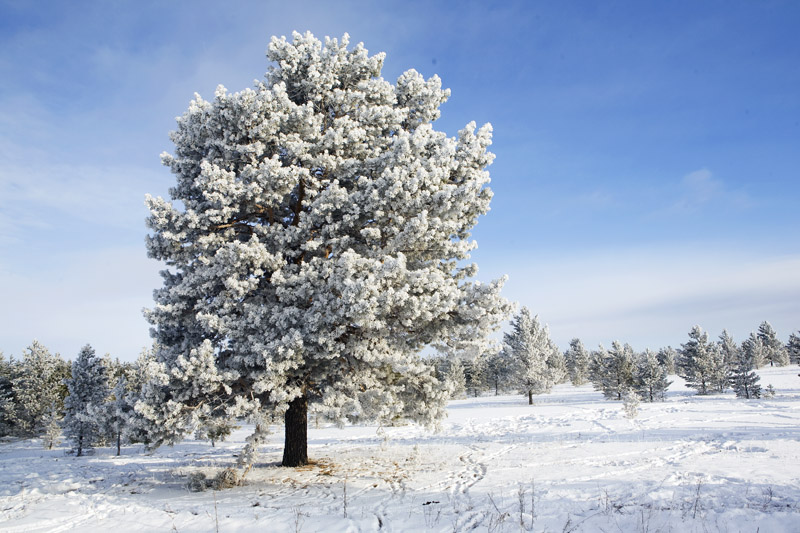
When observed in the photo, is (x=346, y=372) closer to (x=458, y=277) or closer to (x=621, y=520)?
(x=458, y=277)

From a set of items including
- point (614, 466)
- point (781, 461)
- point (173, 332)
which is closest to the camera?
point (781, 461)

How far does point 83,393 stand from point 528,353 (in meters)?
36.6

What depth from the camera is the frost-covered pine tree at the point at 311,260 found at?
9.34 meters

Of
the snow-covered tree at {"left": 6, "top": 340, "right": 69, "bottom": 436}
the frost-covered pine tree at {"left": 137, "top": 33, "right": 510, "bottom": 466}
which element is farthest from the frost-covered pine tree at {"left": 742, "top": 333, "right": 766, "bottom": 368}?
the snow-covered tree at {"left": 6, "top": 340, "right": 69, "bottom": 436}

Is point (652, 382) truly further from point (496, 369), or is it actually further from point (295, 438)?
point (295, 438)

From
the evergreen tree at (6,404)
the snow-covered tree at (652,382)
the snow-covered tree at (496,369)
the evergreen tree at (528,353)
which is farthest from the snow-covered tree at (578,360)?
the evergreen tree at (6,404)

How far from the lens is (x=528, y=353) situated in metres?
40.8

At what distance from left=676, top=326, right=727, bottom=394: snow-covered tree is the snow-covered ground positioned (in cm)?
3256

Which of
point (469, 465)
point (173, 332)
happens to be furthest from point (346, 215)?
point (469, 465)

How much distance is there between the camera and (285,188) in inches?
416

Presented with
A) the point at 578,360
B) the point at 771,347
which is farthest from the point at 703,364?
the point at 771,347

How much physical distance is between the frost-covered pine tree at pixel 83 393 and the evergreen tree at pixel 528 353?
113 feet

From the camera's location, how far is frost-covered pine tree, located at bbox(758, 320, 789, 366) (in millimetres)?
85506

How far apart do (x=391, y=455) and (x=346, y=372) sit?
4977 mm
